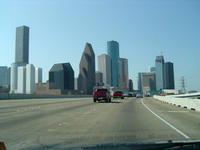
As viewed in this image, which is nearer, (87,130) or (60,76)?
(87,130)

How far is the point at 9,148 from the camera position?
6547 mm

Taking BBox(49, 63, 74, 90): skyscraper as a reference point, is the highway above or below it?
below

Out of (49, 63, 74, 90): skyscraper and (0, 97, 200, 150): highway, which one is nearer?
(0, 97, 200, 150): highway

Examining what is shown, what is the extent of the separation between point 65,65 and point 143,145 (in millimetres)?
189938

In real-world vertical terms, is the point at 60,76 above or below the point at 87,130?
above

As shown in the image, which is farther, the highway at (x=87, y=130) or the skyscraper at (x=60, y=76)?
the skyscraper at (x=60, y=76)

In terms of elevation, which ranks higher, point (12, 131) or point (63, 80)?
point (63, 80)

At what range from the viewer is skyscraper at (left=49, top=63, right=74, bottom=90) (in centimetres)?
18750

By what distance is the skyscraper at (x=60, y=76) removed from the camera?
615ft

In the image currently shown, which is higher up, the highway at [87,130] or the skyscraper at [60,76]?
the skyscraper at [60,76]

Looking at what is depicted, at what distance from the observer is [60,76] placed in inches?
7411

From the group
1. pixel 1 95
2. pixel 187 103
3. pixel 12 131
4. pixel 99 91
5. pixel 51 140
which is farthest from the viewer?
pixel 1 95

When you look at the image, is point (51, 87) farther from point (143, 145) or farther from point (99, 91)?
point (143, 145)

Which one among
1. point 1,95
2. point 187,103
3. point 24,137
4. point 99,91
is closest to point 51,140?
point 24,137
